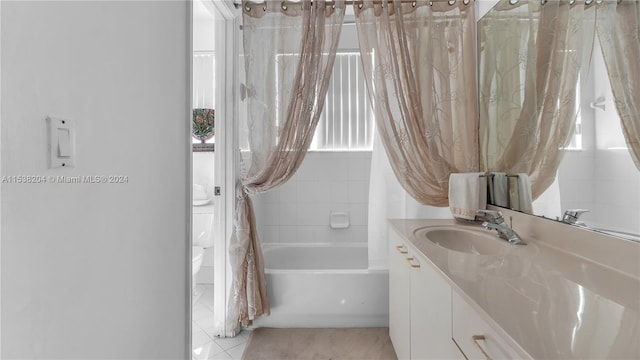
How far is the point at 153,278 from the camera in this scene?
106cm

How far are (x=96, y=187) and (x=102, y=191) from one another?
3cm

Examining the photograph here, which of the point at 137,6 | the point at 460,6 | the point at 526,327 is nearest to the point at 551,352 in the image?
the point at 526,327

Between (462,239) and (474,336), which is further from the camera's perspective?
(462,239)

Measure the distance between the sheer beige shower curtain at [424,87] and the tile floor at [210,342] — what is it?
154 centimetres

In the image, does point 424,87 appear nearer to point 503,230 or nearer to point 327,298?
point 503,230

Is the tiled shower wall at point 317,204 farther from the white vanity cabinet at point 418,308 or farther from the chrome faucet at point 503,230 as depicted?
the chrome faucet at point 503,230

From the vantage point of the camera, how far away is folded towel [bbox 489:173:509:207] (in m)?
1.64

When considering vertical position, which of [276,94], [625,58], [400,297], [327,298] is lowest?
[327,298]

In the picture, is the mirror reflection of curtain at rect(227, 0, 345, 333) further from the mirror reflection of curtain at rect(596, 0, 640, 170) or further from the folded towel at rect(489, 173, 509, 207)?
the mirror reflection of curtain at rect(596, 0, 640, 170)

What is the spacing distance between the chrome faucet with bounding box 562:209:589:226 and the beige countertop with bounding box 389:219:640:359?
0.21 ft

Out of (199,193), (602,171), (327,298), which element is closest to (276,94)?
(199,193)

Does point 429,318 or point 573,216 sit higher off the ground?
point 573,216

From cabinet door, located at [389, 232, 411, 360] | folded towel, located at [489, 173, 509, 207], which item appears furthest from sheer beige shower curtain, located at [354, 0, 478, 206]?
cabinet door, located at [389, 232, 411, 360]

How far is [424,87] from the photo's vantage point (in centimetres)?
190
